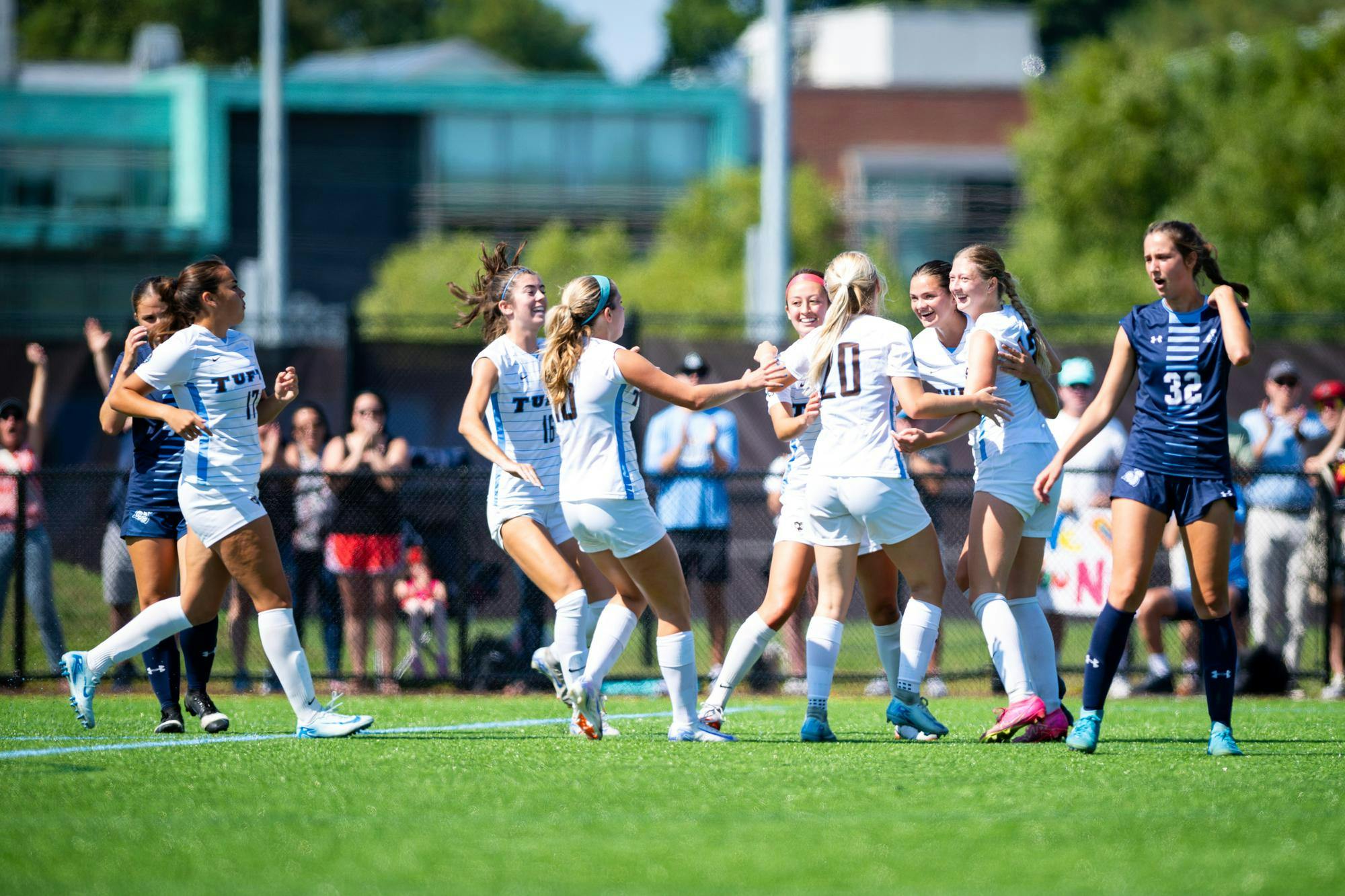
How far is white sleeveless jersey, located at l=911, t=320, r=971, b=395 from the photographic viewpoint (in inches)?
282

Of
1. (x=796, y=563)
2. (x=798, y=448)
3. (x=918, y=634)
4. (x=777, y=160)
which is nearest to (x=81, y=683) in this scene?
(x=796, y=563)

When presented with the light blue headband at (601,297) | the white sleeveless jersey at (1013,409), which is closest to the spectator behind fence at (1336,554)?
the white sleeveless jersey at (1013,409)

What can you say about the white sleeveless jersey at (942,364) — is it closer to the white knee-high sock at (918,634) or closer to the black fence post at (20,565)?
the white knee-high sock at (918,634)

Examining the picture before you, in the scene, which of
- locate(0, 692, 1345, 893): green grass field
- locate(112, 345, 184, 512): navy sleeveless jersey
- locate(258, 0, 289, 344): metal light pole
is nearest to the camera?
locate(0, 692, 1345, 893): green grass field

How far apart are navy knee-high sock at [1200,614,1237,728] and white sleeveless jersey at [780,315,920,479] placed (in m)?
1.36

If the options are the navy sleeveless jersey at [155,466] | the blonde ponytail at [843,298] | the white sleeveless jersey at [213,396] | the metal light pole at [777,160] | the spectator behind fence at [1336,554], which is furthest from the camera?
the metal light pole at [777,160]

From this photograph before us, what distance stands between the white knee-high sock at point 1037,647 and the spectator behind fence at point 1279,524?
182 inches

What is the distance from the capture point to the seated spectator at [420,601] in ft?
37.3

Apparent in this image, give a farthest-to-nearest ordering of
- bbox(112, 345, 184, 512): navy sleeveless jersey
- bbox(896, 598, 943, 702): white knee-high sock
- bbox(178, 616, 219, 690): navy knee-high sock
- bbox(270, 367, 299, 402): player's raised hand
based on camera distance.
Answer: bbox(178, 616, 219, 690): navy knee-high sock, bbox(112, 345, 184, 512): navy sleeveless jersey, bbox(270, 367, 299, 402): player's raised hand, bbox(896, 598, 943, 702): white knee-high sock

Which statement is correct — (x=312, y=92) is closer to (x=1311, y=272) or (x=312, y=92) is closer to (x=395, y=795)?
(x=1311, y=272)

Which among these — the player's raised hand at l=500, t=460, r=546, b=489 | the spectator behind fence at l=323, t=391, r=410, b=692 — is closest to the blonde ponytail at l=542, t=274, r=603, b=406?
the player's raised hand at l=500, t=460, r=546, b=489

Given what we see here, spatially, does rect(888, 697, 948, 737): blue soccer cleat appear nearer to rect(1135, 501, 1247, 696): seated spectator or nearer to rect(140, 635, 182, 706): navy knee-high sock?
rect(140, 635, 182, 706): navy knee-high sock

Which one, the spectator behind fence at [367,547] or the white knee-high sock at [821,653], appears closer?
the white knee-high sock at [821,653]

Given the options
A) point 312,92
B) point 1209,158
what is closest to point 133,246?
point 312,92
